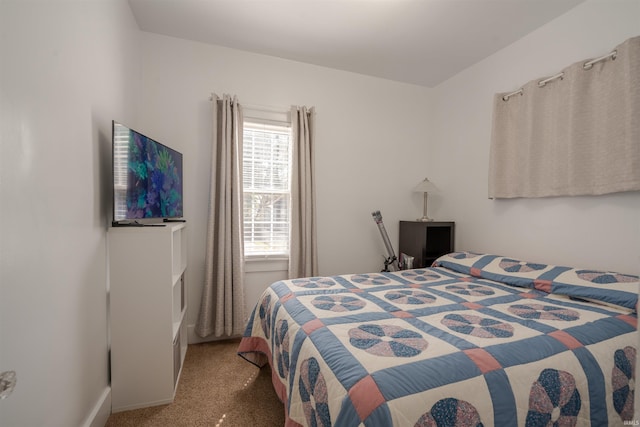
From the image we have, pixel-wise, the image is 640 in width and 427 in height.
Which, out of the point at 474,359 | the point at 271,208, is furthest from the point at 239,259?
the point at 474,359

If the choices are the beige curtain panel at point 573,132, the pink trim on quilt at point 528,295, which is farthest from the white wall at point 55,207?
the beige curtain panel at point 573,132

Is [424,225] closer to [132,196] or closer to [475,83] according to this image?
[475,83]

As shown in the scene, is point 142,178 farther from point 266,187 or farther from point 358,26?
point 358,26

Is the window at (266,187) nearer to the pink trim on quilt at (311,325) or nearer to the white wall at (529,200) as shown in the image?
the pink trim on quilt at (311,325)

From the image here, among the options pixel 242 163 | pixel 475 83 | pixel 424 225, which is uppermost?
pixel 475 83

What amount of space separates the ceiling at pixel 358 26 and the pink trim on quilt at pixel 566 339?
219 cm

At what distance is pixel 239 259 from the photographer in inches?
101

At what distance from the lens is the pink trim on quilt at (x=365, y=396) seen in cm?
82

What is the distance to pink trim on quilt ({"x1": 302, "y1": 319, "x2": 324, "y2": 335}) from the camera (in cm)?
125

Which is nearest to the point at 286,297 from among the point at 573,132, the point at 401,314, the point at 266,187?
the point at 401,314

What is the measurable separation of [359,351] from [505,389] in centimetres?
49

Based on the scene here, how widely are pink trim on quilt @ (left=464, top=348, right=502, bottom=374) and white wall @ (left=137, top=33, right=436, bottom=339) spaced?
206 cm

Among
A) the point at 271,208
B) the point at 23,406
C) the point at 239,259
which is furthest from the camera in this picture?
the point at 271,208

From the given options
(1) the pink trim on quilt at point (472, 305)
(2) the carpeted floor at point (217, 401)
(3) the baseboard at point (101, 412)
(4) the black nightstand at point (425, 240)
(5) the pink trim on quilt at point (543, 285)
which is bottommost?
(2) the carpeted floor at point (217, 401)
